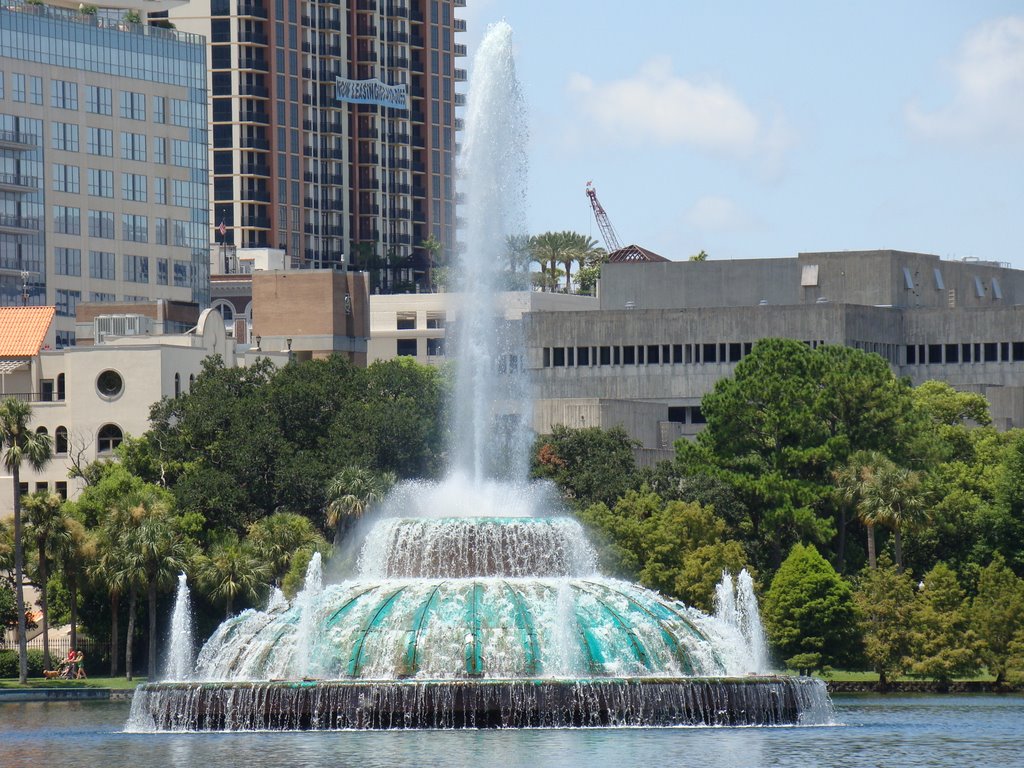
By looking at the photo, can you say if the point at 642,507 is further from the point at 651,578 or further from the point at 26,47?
the point at 26,47

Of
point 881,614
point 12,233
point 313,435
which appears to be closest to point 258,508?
point 313,435

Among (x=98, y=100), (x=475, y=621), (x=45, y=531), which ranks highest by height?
(x=98, y=100)

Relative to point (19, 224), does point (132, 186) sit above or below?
above

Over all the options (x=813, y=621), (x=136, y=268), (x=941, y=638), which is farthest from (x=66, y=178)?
(x=941, y=638)

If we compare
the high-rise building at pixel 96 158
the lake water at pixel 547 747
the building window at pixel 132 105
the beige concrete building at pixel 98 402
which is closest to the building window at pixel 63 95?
the high-rise building at pixel 96 158

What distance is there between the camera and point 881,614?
333 ft

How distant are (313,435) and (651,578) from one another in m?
23.2

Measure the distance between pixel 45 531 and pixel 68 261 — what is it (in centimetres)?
8388

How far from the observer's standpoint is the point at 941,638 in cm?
9931

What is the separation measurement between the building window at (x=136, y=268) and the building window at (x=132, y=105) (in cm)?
1088

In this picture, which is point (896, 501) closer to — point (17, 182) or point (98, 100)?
point (17, 182)

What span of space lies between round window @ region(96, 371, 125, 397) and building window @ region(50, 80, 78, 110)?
60.4 metres

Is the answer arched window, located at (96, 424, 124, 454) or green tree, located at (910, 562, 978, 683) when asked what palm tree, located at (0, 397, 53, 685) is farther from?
green tree, located at (910, 562, 978, 683)

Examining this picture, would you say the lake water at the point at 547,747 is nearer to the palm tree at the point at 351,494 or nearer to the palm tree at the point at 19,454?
the palm tree at the point at 19,454
